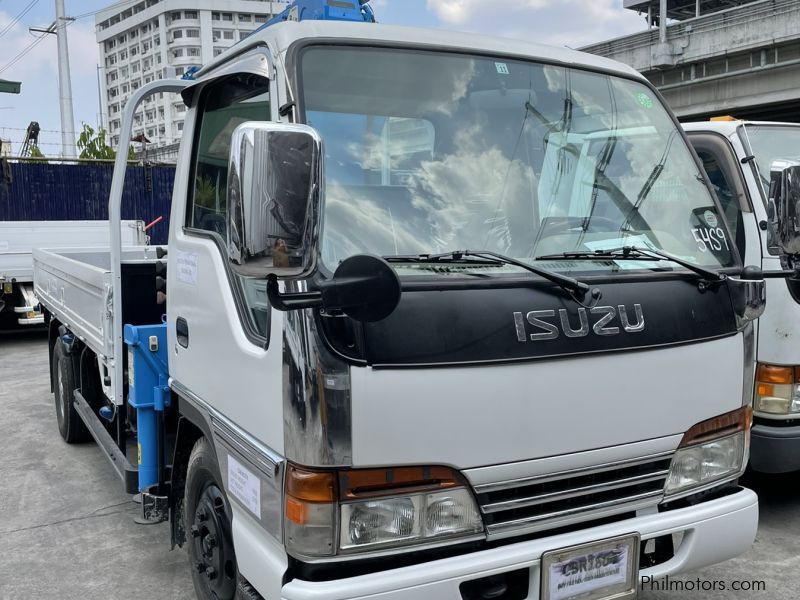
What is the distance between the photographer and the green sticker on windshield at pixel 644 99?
3.23 m

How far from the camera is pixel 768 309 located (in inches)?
165

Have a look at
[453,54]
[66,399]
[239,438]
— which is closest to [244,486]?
[239,438]

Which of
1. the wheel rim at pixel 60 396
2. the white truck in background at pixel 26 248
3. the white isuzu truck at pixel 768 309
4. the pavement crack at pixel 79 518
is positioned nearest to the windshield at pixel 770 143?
the white isuzu truck at pixel 768 309

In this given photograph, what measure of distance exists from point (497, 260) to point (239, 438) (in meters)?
1.02

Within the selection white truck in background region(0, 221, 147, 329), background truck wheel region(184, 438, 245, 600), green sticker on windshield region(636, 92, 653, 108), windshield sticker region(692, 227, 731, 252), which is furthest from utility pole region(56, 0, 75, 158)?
windshield sticker region(692, 227, 731, 252)

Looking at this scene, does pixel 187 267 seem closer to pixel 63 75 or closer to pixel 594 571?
pixel 594 571

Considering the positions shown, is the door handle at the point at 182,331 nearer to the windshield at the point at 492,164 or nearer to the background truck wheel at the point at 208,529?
the background truck wheel at the point at 208,529

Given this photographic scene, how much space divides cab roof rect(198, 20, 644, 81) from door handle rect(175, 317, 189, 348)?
103 cm

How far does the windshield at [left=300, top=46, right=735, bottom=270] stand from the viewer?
2480 millimetres

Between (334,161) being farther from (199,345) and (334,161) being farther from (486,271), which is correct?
(199,345)

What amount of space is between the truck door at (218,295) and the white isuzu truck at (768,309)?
100 inches

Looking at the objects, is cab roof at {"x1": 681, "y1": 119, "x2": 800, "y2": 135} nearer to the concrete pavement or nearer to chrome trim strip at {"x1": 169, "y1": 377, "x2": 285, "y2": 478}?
the concrete pavement

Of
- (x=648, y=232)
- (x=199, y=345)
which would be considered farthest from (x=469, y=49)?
(x=199, y=345)

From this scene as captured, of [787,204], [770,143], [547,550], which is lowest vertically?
[547,550]
